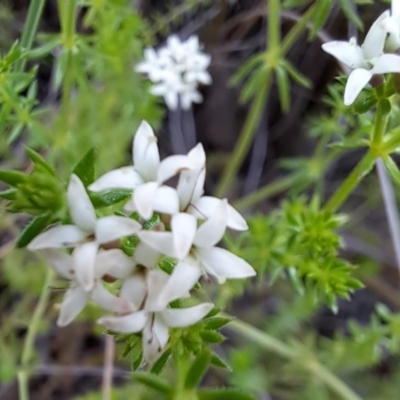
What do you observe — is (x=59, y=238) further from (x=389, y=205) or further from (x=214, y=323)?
(x=389, y=205)

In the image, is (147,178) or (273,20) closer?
(147,178)

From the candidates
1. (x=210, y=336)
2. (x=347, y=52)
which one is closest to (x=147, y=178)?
(x=210, y=336)

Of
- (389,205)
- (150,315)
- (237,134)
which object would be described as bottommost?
(237,134)

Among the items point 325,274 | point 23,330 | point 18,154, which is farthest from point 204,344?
point 23,330

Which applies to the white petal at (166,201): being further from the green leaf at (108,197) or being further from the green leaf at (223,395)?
the green leaf at (223,395)

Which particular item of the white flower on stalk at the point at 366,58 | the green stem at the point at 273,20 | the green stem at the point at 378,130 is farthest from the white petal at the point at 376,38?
the green stem at the point at 273,20

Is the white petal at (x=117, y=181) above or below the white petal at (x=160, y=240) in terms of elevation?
above
